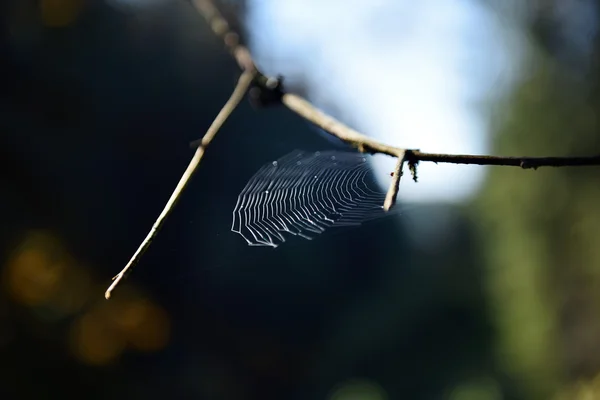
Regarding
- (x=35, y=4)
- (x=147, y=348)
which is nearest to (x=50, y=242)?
(x=147, y=348)

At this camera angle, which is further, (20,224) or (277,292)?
(277,292)

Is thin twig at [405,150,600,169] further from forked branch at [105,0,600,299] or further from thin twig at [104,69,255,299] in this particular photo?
thin twig at [104,69,255,299]

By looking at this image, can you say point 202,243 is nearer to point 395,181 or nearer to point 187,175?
point 187,175

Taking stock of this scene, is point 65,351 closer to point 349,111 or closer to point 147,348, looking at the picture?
point 147,348

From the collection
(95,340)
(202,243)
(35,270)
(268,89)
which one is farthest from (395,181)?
(95,340)

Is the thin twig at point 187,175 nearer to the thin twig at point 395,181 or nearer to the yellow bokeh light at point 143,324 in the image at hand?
the thin twig at point 395,181

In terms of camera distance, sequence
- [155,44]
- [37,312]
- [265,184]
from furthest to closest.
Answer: [155,44] < [37,312] < [265,184]
